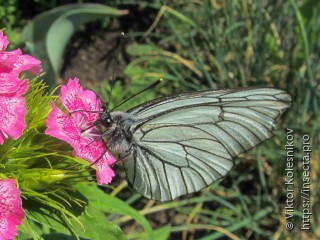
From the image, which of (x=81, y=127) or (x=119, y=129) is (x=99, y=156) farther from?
(x=119, y=129)

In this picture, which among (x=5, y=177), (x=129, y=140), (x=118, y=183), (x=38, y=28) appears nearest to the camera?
(x=5, y=177)

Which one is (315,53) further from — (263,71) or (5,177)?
(5,177)

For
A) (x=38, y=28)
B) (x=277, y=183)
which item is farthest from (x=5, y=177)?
(x=277, y=183)

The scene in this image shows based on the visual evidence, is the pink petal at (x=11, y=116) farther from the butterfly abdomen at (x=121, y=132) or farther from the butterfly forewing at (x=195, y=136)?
the butterfly forewing at (x=195, y=136)

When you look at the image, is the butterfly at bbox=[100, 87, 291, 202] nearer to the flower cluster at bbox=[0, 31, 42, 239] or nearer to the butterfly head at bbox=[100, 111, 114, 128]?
the butterfly head at bbox=[100, 111, 114, 128]

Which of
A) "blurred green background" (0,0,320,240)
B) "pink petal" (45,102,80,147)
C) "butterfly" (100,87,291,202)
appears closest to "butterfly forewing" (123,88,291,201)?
"butterfly" (100,87,291,202)

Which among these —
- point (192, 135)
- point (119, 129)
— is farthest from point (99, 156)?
point (192, 135)
